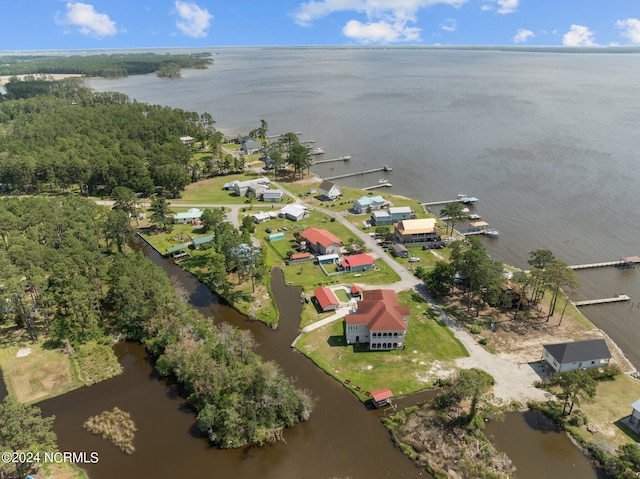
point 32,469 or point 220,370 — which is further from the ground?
point 220,370

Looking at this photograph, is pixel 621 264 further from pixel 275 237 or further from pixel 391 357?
pixel 275 237

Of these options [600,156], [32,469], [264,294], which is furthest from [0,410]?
[600,156]

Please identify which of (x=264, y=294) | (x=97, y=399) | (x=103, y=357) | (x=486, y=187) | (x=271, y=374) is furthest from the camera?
(x=486, y=187)

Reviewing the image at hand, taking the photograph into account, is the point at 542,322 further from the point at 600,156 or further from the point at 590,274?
the point at 600,156

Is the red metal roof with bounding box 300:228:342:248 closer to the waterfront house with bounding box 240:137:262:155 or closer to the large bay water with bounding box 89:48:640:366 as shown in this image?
the large bay water with bounding box 89:48:640:366

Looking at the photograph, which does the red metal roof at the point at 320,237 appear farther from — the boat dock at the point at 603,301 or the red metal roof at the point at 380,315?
the boat dock at the point at 603,301

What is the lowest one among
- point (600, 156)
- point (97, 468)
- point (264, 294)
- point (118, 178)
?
point (97, 468)

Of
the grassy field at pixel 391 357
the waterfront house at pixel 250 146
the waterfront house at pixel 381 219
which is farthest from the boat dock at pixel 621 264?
the waterfront house at pixel 250 146
